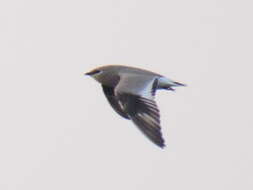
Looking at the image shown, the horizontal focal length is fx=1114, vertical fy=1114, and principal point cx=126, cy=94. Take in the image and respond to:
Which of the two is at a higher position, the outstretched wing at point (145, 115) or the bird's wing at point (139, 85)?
the bird's wing at point (139, 85)

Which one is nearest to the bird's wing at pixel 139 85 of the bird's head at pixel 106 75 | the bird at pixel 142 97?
the bird at pixel 142 97

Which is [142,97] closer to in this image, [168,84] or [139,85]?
[139,85]

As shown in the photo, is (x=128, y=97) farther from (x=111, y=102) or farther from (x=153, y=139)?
(x=111, y=102)

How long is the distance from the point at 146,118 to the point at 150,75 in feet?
4.65

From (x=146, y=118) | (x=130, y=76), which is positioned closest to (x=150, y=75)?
(x=130, y=76)

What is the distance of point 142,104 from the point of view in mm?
14766

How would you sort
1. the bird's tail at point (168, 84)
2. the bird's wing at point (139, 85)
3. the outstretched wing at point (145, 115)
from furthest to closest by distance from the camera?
the bird's tail at point (168, 84) → the bird's wing at point (139, 85) → the outstretched wing at point (145, 115)

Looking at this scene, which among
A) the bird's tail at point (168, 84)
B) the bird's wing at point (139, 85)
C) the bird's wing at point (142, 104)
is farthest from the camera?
the bird's tail at point (168, 84)

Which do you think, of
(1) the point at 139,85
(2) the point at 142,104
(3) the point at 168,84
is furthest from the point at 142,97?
(3) the point at 168,84

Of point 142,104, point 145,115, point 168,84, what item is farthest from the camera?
point 168,84

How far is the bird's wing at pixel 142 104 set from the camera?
14.4 m

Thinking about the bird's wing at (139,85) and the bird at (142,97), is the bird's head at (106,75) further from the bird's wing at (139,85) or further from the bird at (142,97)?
the bird's wing at (139,85)

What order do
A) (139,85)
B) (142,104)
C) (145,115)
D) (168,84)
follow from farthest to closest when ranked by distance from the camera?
1. (168,84)
2. (139,85)
3. (142,104)
4. (145,115)

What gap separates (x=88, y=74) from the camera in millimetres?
17547
